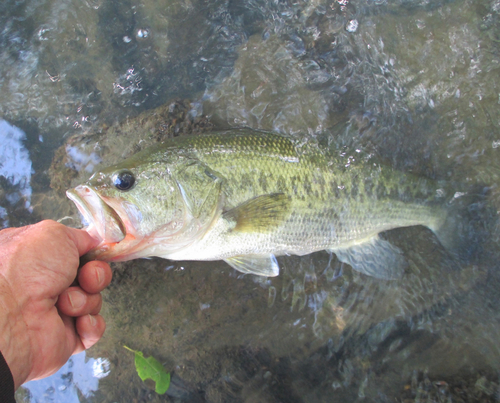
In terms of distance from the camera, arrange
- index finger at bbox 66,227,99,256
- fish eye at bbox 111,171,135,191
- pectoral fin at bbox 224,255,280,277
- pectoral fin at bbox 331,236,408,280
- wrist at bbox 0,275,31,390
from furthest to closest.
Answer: pectoral fin at bbox 331,236,408,280 < pectoral fin at bbox 224,255,280,277 < fish eye at bbox 111,171,135,191 < index finger at bbox 66,227,99,256 < wrist at bbox 0,275,31,390

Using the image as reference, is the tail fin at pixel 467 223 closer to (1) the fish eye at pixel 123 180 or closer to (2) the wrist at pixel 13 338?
(1) the fish eye at pixel 123 180

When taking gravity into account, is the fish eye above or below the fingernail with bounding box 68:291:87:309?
above

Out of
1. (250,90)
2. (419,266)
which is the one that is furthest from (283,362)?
(250,90)

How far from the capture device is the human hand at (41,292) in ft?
5.27

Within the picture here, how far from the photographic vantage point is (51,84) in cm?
321

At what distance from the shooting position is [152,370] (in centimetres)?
292

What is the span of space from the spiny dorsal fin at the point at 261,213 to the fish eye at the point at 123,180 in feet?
2.27

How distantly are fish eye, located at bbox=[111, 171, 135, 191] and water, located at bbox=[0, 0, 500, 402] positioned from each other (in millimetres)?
935

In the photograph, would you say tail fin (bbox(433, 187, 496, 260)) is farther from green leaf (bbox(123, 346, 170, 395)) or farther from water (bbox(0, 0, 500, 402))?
green leaf (bbox(123, 346, 170, 395))

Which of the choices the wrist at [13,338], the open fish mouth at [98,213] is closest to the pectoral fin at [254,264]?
the open fish mouth at [98,213]

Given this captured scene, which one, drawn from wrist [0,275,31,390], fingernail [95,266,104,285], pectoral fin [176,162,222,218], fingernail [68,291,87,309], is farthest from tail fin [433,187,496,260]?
wrist [0,275,31,390]

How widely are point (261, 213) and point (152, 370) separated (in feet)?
6.04

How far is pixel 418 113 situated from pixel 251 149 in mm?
1751

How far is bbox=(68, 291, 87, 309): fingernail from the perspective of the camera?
6.31ft
